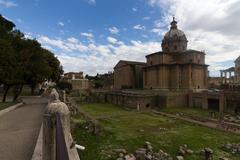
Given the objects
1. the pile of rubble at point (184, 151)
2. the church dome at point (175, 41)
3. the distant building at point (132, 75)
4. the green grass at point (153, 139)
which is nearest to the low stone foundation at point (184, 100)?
the green grass at point (153, 139)

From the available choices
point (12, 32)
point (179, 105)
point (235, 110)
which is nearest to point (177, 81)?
point (179, 105)

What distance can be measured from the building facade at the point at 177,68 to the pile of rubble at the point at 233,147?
22.9 metres

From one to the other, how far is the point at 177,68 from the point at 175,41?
748 centimetres

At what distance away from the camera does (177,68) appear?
35.2 metres

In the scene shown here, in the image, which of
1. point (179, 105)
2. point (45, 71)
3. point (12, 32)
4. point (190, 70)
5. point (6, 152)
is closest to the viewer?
point (6, 152)

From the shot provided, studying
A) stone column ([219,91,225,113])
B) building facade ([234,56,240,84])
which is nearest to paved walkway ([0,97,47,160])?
stone column ([219,91,225,113])

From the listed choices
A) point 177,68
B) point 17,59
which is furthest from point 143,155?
point 177,68

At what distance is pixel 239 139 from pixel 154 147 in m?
6.96

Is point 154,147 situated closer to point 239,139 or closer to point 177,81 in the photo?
point 239,139

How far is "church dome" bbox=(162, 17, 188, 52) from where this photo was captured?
1538 inches

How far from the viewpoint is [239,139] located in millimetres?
13148

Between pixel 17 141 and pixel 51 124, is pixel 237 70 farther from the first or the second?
pixel 51 124

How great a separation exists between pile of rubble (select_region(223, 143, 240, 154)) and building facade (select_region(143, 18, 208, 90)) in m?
22.9

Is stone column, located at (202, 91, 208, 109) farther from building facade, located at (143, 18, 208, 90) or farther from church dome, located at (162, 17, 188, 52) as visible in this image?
church dome, located at (162, 17, 188, 52)
